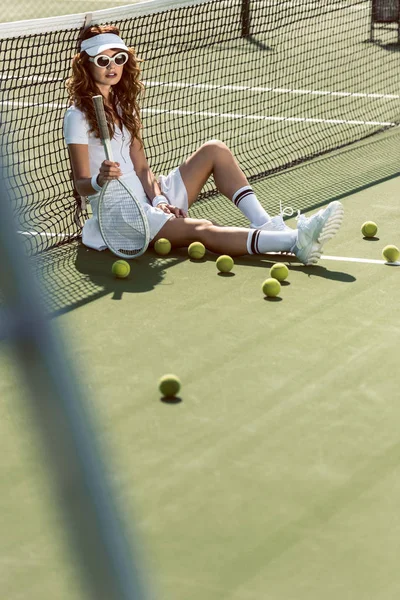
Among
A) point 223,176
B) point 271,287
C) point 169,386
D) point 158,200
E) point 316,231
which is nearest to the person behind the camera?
point 169,386

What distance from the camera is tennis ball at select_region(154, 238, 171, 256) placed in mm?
5062

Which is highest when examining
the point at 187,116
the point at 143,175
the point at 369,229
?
the point at 143,175

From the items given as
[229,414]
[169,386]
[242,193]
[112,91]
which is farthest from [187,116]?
[229,414]

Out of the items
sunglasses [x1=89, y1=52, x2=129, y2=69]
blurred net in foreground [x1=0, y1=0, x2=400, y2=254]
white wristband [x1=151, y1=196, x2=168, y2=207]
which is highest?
sunglasses [x1=89, y1=52, x2=129, y2=69]

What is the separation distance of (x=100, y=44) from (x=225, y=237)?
3.86 ft

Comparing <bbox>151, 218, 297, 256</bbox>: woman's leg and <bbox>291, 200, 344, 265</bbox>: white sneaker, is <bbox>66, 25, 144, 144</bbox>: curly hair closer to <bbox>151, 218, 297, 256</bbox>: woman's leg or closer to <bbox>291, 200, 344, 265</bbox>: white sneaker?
<bbox>151, 218, 297, 256</bbox>: woman's leg

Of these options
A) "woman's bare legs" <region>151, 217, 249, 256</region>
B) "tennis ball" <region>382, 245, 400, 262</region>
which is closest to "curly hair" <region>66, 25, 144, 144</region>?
"woman's bare legs" <region>151, 217, 249, 256</region>

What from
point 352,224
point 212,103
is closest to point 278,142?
point 212,103

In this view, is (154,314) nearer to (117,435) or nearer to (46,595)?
(117,435)

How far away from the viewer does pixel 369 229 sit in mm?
5324

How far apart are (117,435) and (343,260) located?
2243 mm

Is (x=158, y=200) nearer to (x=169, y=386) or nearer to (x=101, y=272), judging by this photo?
(x=101, y=272)

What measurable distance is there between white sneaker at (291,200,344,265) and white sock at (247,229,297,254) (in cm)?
11

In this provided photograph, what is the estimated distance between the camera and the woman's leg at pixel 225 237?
4.93 metres
